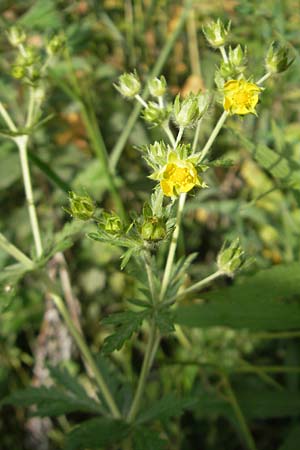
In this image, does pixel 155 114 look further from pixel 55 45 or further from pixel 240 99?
pixel 55 45

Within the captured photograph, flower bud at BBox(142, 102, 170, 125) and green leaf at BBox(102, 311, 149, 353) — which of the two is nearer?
green leaf at BBox(102, 311, 149, 353)

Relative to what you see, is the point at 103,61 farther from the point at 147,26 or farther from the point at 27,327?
the point at 27,327

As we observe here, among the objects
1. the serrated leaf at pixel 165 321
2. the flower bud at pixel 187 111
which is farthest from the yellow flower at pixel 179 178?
the serrated leaf at pixel 165 321

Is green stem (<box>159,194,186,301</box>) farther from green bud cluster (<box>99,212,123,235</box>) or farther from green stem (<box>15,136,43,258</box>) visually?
green stem (<box>15,136,43,258</box>)

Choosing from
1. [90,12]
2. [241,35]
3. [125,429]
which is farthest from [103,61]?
[125,429]

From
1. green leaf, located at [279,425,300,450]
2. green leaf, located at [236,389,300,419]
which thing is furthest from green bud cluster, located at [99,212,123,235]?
green leaf, located at [236,389,300,419]

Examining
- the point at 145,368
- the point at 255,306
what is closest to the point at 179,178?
the point at 255,306
